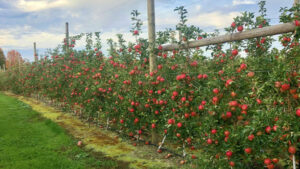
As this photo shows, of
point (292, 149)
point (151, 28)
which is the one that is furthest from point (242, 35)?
point (151, 28)

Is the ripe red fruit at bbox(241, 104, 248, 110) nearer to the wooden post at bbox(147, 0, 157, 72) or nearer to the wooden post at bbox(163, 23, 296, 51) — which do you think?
the wooden post at bbox(163, 23, 296, 51)

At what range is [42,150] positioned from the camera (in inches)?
212

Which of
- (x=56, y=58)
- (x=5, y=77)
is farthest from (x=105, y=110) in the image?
(x=5, y=77)

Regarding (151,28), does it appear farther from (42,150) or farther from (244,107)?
(42,150)

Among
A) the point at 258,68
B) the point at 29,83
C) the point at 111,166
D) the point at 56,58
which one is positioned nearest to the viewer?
the point at 258,68

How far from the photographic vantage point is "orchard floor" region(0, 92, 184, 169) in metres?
4.56

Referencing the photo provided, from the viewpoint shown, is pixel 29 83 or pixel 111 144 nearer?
pixel 111 144

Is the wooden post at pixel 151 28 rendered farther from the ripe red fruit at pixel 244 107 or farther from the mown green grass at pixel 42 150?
the ripe red fruit at pixel 244 107

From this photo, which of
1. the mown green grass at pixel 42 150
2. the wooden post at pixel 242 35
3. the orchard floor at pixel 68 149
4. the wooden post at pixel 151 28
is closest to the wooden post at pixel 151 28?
the wooden post at pixel 151 28

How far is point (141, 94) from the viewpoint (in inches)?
209

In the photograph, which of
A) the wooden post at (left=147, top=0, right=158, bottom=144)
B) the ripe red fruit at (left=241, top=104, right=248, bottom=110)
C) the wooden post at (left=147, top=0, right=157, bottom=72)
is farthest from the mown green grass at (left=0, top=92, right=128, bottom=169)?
the ripe red fruit at (left=241, top=104, right=248, bottom=110)

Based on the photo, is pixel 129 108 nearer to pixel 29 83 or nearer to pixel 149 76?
pixel 149 76

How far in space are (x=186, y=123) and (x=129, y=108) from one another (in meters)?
1.65

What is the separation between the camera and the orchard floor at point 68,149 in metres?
4.56
